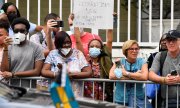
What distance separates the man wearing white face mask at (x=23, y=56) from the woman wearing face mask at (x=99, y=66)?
2.22 feet

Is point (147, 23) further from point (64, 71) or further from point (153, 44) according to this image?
point (64, 71)

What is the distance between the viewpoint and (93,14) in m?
8.54

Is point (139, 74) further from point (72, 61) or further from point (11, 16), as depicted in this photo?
point (11, 16)

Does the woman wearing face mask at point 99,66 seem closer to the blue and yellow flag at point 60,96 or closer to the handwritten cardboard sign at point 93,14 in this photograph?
the handwritten cardboard sign at point 93,14

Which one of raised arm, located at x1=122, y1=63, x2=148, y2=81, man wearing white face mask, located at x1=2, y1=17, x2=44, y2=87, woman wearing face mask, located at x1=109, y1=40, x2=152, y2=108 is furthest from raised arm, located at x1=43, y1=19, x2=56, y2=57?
raised arm, located at x1=122, y1=63, x2=148, y2=81

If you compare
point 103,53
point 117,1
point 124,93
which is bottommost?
point 124,93

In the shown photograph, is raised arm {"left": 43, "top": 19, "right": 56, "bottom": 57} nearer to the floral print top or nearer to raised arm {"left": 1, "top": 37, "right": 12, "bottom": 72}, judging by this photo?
the floral print top

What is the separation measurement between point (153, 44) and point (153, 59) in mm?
3533

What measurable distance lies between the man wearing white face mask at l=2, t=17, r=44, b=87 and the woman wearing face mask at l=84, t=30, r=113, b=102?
0.68 metres

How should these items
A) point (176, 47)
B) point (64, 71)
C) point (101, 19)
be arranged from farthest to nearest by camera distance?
point (101, 19), point (176, 47), point (64, 71)

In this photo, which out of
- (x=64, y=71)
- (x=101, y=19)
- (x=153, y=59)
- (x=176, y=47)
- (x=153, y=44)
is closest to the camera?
(x=64, y=71)

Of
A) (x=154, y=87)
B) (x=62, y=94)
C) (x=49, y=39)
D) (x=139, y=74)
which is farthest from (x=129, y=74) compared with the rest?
(x=62, y=94)

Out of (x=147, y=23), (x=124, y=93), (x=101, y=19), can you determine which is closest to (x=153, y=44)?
(x=147, y=23)

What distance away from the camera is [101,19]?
8.52 m
